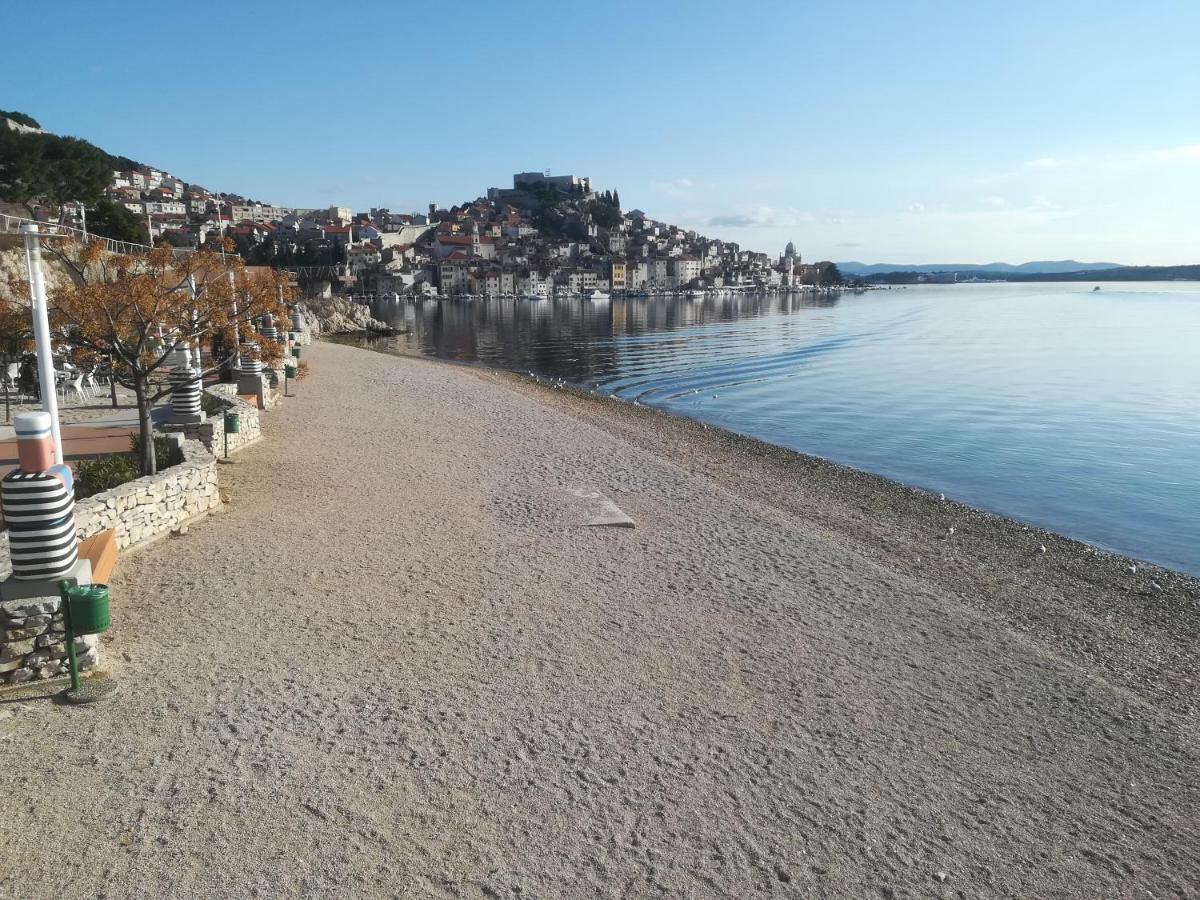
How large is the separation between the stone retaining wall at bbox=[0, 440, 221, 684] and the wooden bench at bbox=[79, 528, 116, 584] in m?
0.32

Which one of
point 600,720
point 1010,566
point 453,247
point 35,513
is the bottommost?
point 1010,566

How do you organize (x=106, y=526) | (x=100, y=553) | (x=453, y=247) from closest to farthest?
(x=100, y=553), (x=106, y=526), (x=453, y=247)

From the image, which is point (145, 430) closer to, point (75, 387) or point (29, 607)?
point (29, 607)

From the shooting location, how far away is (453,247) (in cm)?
15725

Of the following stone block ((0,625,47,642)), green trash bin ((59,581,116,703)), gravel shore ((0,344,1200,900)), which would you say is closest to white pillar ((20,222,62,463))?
gravel shore ((0,344,1200,900))

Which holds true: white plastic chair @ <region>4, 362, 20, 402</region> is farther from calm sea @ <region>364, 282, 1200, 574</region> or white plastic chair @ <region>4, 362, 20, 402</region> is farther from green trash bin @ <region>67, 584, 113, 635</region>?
calm sea @ <region>364, 282, 1200, 574</region>

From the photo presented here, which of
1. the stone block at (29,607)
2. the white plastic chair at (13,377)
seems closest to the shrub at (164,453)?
the stone block at (29,607)

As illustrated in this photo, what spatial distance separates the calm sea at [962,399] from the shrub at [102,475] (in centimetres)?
1462

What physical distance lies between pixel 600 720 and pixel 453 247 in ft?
524

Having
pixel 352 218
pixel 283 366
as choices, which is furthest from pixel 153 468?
pixel 352 218

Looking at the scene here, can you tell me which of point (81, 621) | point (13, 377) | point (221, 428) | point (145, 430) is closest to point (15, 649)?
point (81, 621)

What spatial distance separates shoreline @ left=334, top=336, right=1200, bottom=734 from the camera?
8.63 meters

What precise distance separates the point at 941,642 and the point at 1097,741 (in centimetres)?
181

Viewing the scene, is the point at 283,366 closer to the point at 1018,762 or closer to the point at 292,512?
the point at 292,512
